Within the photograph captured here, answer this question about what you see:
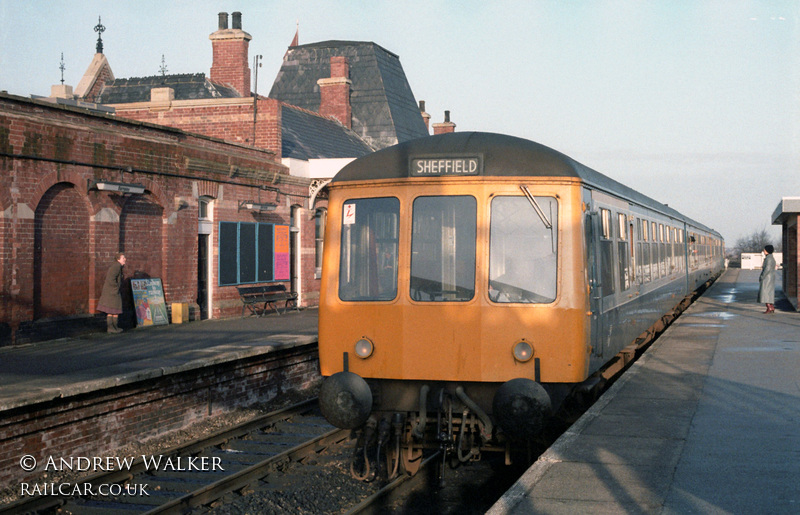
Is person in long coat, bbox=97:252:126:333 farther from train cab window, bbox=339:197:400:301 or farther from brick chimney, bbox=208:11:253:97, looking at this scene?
brick chimney, bbox=208:11:253:97

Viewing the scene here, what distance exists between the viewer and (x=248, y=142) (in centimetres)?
2233

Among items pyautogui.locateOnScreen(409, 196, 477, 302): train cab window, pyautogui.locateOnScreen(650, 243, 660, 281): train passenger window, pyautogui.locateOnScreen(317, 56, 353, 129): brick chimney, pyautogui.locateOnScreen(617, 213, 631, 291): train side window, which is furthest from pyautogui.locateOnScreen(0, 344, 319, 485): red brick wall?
pyautogui.locateOnScreen(317, 56, 353, 129): brick chimney

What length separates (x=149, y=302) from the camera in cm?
1683

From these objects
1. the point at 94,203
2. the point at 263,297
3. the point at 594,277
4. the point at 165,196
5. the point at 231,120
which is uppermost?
the point at 231,120

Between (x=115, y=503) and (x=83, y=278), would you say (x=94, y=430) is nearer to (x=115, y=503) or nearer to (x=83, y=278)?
(x=115, y=503)

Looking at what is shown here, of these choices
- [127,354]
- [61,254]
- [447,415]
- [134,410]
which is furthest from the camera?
[61,254]

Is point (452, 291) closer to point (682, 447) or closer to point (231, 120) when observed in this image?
point (682, 447)

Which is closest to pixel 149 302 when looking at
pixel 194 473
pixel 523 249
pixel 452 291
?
pixel 194 473

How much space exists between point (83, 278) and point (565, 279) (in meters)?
10.9

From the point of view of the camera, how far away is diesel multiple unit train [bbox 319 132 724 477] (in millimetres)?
6852

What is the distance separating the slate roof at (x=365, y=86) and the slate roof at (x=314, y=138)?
6.75ft

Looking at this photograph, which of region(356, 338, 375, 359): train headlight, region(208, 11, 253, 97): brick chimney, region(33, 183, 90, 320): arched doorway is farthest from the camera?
region(208, 11, 253, 97): brick chimney

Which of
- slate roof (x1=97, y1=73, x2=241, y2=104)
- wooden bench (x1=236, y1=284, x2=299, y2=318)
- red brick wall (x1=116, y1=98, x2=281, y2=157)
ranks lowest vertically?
wooden bench (x1=236, y1=284, x2=299, y2=318)

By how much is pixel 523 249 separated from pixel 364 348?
1600 mm
